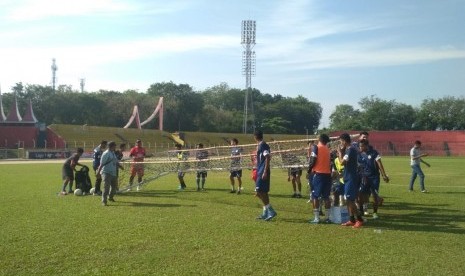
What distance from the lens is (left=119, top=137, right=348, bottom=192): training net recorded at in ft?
Result: 45.1

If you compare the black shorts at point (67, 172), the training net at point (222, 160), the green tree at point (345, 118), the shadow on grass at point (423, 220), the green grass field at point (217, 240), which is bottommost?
the shadow on grass at point (423, 220)

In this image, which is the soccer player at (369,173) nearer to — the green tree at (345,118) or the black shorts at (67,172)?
the black shorts at (67,172)

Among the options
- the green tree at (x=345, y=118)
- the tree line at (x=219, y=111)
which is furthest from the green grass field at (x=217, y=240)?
the green tree at (x=345, y=118)

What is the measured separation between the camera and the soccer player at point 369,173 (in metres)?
11.8

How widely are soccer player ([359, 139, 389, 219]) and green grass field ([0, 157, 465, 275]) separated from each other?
56cm

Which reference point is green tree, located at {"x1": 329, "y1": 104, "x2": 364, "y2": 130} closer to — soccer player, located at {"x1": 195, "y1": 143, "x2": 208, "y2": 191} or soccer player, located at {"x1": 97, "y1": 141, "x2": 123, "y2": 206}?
Answer: soccer player, located at {"x1": 195, "y1": 143, "x2": 208, "y2": 191}

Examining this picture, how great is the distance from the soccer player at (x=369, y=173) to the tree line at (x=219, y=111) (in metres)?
85.0

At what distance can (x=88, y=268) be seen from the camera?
22.3 feet

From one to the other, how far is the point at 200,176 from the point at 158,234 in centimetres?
1027

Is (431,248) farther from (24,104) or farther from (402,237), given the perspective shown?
(24,104)

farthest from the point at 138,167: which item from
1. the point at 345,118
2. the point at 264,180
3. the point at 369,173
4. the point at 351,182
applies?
the point at 345,118

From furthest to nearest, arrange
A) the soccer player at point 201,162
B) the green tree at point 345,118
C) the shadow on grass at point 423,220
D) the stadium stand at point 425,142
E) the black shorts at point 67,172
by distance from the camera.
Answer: the green tree at point 345,118, the stadium stand at point 425,142, the black shorts at point 67,172, the soccer player at point 201,162, the shadow on grass at point 423,220

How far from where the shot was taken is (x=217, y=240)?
8.66 meters

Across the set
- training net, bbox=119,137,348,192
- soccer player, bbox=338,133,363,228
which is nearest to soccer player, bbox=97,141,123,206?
training net, bbox=119,137,348,192
